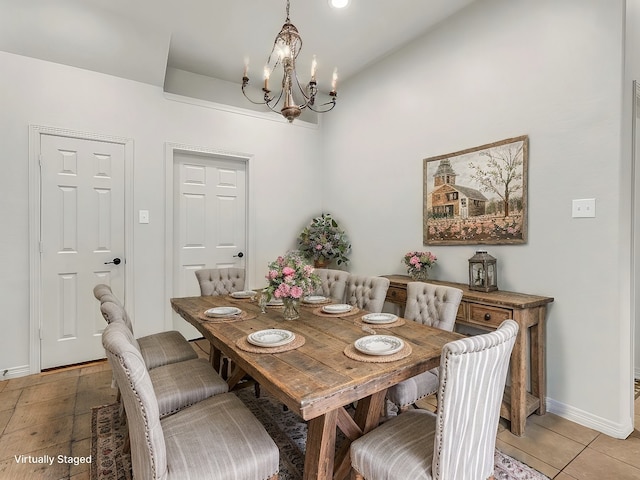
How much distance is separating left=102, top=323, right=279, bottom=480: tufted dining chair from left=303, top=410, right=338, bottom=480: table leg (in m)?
0.14

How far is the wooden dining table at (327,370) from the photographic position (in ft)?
3.62

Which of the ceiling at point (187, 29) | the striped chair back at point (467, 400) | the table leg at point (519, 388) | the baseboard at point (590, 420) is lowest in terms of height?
the baseboard at point (590, 420)

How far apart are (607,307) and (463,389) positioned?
5.36 ft

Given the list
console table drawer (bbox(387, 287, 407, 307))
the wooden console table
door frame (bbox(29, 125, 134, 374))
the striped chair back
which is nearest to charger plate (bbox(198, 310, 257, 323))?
the striped chair back

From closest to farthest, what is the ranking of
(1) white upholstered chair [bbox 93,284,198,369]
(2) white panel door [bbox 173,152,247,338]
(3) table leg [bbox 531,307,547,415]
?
(1) white upholstered chair [bbox 93,284,198,369]
(3) table leg [bbox 531,307,547,415]
(2) white panel door [bbox 173,152,247,338]

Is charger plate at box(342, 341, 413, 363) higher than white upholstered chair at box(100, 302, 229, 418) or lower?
higher

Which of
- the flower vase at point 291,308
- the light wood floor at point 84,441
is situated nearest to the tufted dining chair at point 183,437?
the flower vase at point 291,308

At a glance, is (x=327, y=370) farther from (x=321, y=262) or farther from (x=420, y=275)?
(x=321, y=262)

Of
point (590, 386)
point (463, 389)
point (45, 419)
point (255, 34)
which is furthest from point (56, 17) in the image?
point (590, 386)

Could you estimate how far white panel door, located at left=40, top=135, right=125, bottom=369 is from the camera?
295 centimetres

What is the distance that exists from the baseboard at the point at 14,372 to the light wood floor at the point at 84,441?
0.69 feet

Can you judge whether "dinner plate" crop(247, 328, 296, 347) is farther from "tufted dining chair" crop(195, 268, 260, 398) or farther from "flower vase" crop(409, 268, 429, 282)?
"flower vase" crop(409, 268, 429, 282)

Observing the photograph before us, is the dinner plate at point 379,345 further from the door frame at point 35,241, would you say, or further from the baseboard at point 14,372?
the baseboard at point 14,372

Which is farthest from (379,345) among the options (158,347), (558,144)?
(558,144)
